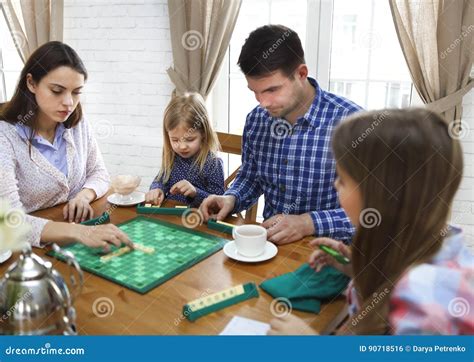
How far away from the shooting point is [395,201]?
2.91 ft

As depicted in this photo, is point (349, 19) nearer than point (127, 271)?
No

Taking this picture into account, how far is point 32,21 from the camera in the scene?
10.6 feet

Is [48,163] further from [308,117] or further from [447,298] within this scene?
[447,298]

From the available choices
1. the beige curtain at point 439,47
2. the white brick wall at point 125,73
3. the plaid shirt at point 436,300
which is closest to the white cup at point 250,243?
the plaid shirt at point 436,300

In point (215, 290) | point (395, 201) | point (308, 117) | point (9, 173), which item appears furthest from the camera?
point (308, 117)

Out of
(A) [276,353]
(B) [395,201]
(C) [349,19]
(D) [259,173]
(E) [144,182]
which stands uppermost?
(C) [349,19]

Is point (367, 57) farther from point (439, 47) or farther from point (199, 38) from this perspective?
point (199, 38)

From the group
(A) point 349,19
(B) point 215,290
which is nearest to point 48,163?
(B) point 215,290

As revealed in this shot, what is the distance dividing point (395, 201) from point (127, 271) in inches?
25.6

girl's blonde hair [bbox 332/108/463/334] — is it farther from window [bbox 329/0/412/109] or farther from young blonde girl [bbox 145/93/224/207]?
window [bbox 329/0/412/109]

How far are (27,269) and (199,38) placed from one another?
2.33 m

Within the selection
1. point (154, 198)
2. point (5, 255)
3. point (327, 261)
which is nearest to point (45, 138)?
point (154, 198)

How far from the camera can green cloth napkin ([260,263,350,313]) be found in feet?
3.23

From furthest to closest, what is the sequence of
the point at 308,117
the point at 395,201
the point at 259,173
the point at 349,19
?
1. the point at 349,19
2. the point at 259,173
3. the point at 308,117
4. the point at 395,201
